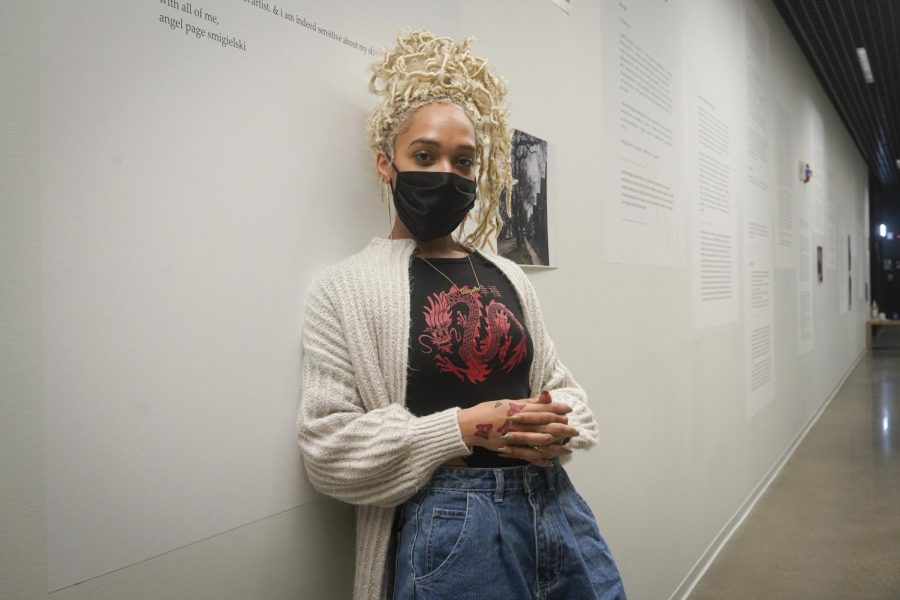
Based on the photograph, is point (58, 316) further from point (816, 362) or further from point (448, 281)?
point (816, 362)

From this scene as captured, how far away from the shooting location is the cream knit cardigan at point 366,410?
1158 mm

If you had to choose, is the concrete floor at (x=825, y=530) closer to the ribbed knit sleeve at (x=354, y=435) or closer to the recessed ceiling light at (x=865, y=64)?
the ribbed knit sleeve at (x=354, y=435)

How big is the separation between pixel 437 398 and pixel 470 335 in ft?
0.46

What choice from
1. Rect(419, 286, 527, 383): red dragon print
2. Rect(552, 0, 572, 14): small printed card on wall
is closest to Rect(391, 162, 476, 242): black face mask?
Rect(419, 286, 527, 383): red dragon print

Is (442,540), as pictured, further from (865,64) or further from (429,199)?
(865,64)

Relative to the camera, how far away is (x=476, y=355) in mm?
1299

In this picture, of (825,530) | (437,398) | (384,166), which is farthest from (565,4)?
(825,530)

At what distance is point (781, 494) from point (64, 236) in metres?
4.45

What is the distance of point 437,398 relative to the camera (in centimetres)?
127

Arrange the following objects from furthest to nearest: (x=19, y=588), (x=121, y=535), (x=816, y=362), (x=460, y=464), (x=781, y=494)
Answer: (x=816, y=362), (x=781, y=494), (x=460, y=464), (x=121, y=535), (x=19, y=588)

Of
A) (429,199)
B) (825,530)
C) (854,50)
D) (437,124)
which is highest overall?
(854,50)

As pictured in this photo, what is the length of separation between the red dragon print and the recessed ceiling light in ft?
20.4

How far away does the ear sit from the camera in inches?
52.9

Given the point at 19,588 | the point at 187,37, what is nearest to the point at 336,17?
the point at 187,37
